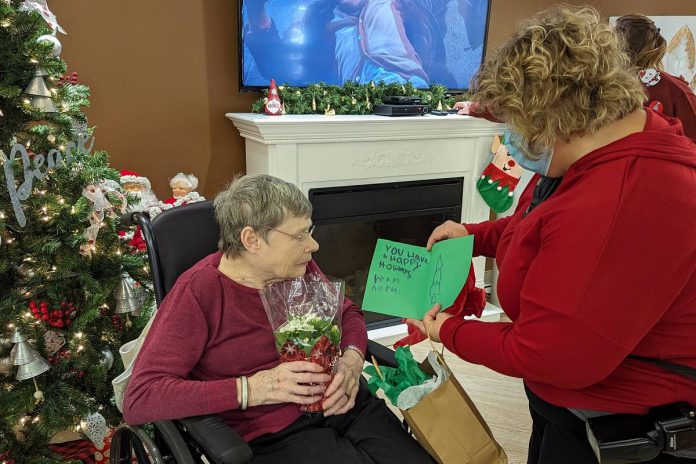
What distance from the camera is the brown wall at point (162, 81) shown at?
243cm

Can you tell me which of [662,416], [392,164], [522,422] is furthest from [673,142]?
[392,164]

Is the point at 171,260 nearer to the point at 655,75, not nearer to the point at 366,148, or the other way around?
the point at 366,148

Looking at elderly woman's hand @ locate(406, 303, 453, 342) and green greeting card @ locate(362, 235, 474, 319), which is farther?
green greeting card @ locate(362, 235, 474, 319)

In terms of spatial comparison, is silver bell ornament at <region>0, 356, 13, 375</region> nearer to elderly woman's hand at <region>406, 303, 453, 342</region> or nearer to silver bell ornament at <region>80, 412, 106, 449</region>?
silver bell ornament at <region>80, 412, 106, 449</region>

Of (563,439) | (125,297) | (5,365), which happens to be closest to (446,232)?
(563,439)

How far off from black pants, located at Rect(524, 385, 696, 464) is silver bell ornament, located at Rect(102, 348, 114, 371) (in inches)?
56.5

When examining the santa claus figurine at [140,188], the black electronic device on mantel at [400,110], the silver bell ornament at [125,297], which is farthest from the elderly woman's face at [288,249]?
the black electronic device on mantel at [400,110]

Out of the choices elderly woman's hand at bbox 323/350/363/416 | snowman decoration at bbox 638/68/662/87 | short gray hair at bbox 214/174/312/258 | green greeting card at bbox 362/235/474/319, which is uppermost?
snowman decoration at bbox 638/68/662/87

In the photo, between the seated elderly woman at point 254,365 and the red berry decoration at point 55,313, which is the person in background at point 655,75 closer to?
the seated elderly woman at point 254,365

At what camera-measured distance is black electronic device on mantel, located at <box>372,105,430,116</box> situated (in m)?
2.84

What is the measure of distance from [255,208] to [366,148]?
150 centimetres

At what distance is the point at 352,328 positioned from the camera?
5.21 ft

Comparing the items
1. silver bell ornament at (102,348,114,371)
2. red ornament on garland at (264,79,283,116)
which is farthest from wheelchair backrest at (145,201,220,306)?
red ornament on garland at (264,79,283,116)

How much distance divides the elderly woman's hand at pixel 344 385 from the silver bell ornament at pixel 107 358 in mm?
942
